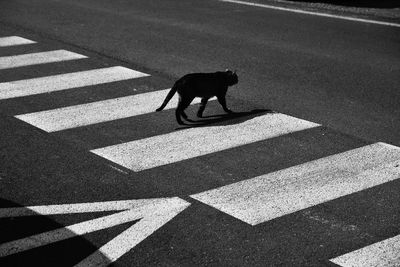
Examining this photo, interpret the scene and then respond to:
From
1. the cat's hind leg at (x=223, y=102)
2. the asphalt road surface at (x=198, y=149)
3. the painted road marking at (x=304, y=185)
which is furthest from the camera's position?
the cat's hind leg at (x=223, y=102)

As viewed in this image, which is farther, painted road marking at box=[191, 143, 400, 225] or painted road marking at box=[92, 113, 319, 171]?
painted road marking at box=[92, 113, 319, 171]

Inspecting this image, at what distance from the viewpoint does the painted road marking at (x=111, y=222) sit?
680 cm

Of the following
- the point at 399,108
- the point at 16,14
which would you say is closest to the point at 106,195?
the point at 399,108

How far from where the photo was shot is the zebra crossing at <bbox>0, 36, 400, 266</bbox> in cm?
777

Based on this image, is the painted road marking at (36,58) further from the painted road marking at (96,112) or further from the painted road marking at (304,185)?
the painted road marking at (304,185)

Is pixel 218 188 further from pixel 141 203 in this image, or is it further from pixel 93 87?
pixel 93 87

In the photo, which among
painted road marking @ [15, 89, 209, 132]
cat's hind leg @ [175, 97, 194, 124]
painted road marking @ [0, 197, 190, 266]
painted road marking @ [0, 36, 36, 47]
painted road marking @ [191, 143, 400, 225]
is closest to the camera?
painted road marking @ [0, 197, 190, 266]

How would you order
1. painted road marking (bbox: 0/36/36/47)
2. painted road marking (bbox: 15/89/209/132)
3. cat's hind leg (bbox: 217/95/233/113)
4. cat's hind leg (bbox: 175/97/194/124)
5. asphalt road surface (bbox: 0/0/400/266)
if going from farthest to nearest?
painted road marking (bbox: 0/36/36/47)
cat's hind leg (bbox: 217/95/233/113)
painted road marking (bbox: 15/89/209/132)
cat's hind leg (bbox: 175/97/194/124)
asphalt road surface (bbox: 0/0/400/266)

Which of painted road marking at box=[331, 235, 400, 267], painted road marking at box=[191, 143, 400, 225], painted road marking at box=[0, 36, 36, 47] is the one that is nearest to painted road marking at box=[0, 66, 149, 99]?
painted road marking at box=[0, 36, 36, 47]

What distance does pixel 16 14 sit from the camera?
17266mm

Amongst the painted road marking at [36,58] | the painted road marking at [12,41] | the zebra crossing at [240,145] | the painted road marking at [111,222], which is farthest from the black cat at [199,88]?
the painted road marking at [12,41]

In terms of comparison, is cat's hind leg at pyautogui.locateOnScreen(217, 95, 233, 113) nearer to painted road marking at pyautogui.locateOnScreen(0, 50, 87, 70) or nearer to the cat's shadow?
the cat's shadow

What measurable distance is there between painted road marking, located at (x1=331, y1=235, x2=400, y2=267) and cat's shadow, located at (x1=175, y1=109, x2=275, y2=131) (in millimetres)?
3659

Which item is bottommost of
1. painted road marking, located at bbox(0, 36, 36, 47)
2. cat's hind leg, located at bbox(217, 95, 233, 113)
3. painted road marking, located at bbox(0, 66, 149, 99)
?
painted road marking, located at bbox(0, 36, 36, 47)
